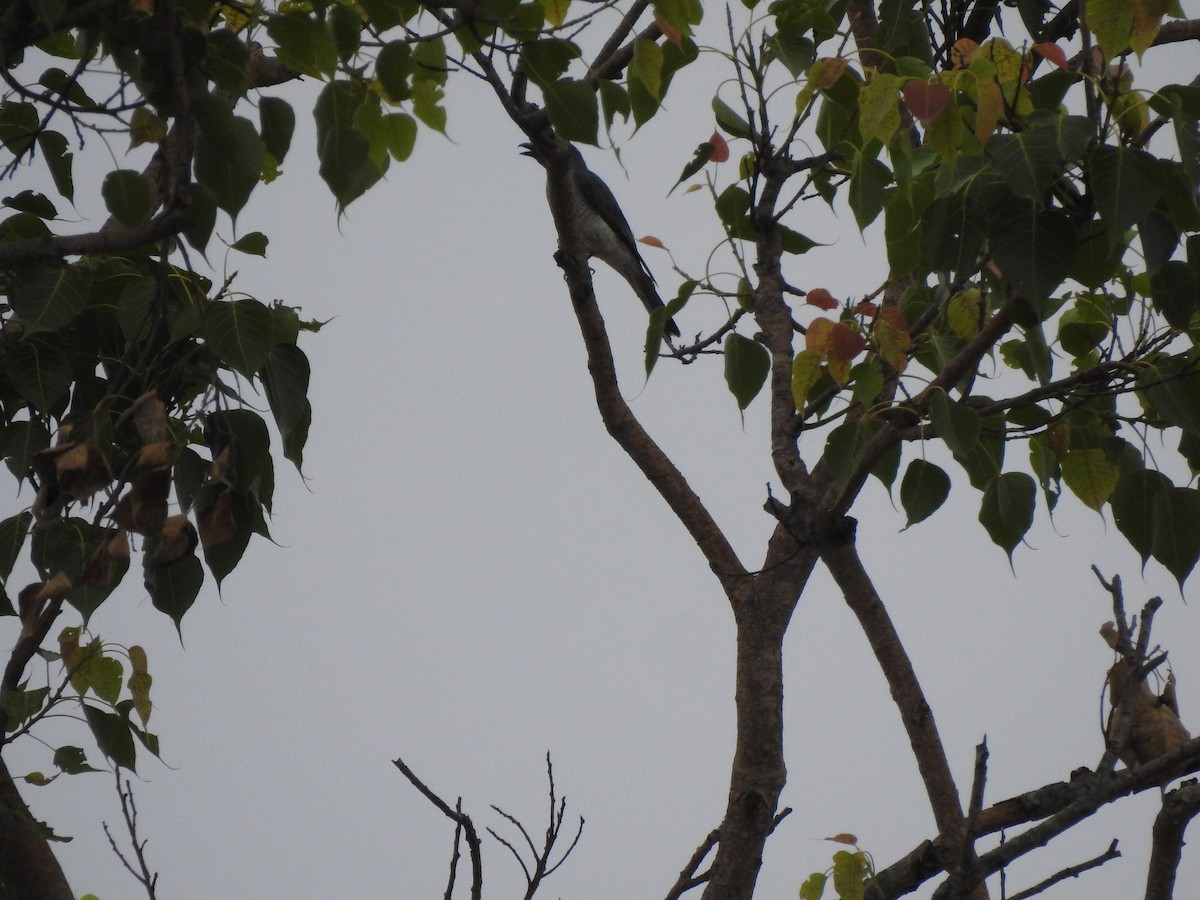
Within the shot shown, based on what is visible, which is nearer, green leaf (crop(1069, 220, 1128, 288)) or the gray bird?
green leaf (crop(1069, 220, 1128, 288))

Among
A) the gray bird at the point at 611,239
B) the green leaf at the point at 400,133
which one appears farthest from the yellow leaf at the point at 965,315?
the gray bird at the point at 611,239

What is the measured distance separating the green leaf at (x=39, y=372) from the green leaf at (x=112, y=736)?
52 centimetres

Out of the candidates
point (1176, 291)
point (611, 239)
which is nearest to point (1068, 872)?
point (1176, 291)

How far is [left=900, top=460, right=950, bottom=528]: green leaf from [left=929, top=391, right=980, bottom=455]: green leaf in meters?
0.31

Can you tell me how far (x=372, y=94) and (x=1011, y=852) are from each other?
1.50 metres

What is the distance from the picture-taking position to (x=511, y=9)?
133 centimetres

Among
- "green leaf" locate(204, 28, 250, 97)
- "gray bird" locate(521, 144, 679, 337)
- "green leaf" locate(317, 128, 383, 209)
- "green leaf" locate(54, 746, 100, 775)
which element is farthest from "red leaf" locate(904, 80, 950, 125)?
"gray bird" locate(521, 144, 679, 337)

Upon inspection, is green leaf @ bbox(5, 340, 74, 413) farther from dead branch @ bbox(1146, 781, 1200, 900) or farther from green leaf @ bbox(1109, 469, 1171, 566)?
dead branch @ bbox(1146, 781, 1200, 900)

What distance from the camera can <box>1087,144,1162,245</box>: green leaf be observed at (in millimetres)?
1601

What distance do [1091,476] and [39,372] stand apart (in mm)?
1864

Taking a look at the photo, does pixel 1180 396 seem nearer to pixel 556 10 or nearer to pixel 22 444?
pixel 556 10

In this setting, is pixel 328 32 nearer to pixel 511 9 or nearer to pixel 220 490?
pixel 511 9

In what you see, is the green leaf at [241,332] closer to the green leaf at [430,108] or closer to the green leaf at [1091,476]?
the green leaf at [430,108]

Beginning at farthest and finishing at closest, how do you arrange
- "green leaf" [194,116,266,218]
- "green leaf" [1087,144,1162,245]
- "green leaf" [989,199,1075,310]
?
"green leaf" [989,199,1075,310] < "green leaf" [1087,144,1162,245] < "green leaf" [194,116,266,218]
